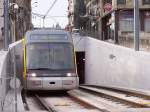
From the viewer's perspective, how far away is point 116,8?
82.1 m

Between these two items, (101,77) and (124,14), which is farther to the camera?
(124,14)

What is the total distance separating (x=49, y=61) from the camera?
2997 cm

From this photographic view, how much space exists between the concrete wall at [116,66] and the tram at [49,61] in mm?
3159

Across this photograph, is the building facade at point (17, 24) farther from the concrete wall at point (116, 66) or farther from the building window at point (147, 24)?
the building window at point (147, 24)

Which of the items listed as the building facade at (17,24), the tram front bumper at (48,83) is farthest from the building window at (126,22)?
the tram front bumper at (48,83)

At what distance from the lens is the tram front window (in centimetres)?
2987

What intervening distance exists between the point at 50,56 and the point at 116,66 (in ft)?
20.2

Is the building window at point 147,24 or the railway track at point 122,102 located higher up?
the building window at point 147,24

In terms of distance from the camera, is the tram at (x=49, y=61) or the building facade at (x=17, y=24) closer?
the tram at (x=49, y=61)

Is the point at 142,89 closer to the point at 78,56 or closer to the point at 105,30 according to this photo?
the point at 78,56

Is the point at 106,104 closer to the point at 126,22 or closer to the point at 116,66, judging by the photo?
the point at 116,66

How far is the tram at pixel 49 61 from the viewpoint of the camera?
1150 inches

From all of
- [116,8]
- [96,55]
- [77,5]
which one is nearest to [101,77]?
[96,55]

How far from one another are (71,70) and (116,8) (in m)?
53.0
